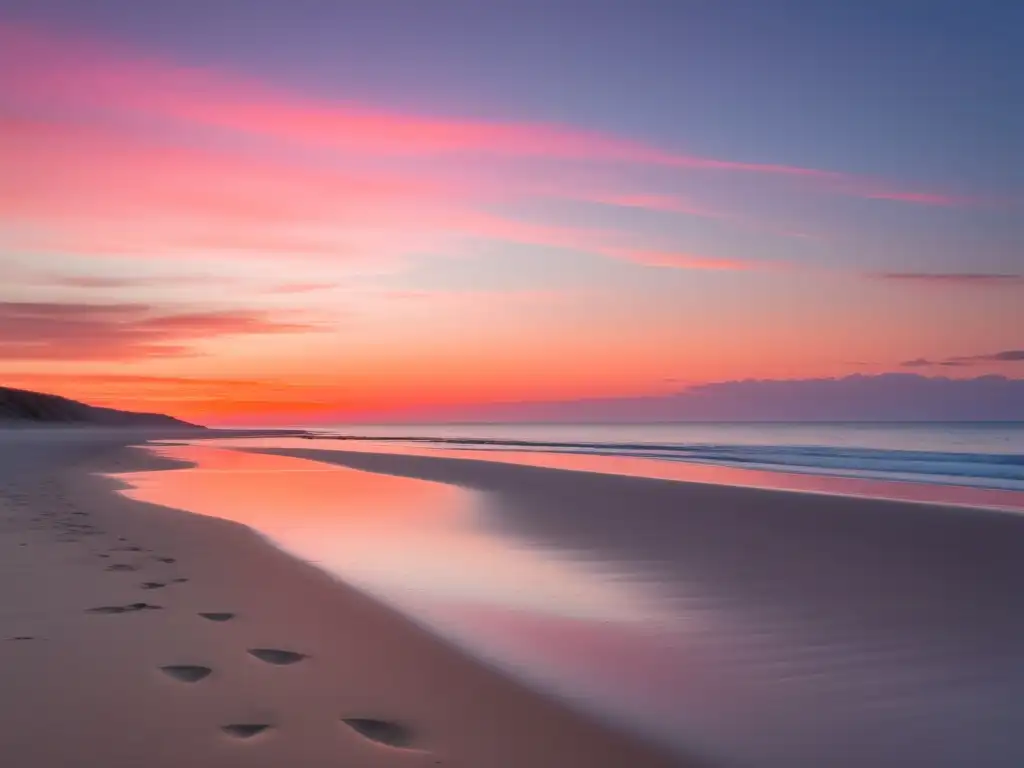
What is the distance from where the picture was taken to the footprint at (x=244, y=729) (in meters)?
4.31

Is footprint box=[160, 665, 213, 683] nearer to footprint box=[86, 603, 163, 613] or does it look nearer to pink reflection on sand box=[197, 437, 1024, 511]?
footprint box=[86, 603, 163, 613]

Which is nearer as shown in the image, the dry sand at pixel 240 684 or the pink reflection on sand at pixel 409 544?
the dry sand at pixel 240 684

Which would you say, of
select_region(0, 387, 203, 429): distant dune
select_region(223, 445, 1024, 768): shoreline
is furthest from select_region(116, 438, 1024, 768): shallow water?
select_region(0, 387, 203, 429): distant dune

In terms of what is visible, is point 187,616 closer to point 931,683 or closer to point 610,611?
point 610,611

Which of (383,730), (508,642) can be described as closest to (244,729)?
(383,730)

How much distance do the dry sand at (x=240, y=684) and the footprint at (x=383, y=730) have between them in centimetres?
1

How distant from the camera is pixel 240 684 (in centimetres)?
509

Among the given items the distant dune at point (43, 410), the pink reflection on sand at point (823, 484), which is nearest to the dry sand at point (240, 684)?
the pink reflection on sand at point (823, 484)

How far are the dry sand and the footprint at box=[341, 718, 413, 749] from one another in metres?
0.01

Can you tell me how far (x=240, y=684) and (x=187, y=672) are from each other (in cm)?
42

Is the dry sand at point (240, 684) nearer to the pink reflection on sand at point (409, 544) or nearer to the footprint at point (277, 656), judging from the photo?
the footprint at point (277, 656)

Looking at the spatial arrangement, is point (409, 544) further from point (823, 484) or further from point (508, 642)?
point (823, 484)

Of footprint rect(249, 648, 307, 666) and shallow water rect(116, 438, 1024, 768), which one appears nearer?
shallow water rect(116, 438, 1024, 768)

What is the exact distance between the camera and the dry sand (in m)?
4.16
